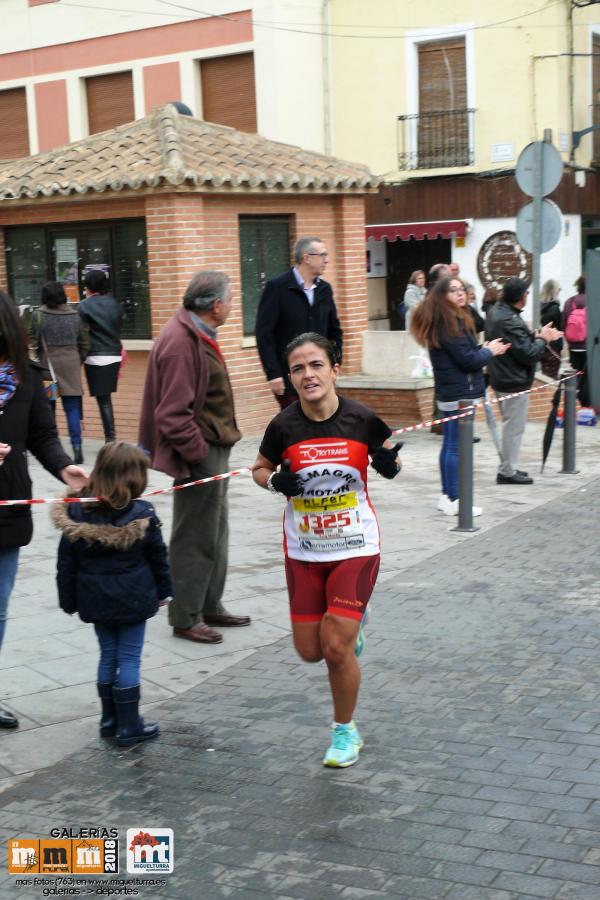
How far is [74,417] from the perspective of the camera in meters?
12.3

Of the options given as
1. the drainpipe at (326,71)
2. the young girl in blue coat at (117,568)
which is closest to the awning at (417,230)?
the drainpipe at (326,71)

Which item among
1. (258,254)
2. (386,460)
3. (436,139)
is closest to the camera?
(386,460)

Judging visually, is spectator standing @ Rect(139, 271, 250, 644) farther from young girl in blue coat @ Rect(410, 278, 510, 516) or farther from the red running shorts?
young girl in blue coat @ Rect(410, 278, 510, 516)

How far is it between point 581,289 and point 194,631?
1024 centimetres

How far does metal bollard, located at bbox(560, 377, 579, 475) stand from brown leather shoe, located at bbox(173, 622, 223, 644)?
560 centimetres

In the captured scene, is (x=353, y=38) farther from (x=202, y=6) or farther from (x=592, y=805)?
(x=592, y=805)

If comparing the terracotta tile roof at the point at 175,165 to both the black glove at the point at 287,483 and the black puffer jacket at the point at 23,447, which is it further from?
the black glove at the point at 287,483

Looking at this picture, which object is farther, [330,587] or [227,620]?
[227,620]

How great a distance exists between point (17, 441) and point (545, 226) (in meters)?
8.17

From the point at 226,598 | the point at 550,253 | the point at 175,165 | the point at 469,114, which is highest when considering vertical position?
the point at 469,114

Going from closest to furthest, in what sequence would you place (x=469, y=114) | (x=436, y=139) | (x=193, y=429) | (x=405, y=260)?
(x=193, y=429)
(x=469, y=114)
(x=436, y=139)
(x=405, y=260)

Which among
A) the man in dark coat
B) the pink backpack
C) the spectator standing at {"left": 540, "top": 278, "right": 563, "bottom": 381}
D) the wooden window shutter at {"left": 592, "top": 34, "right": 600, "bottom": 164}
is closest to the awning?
the wooden window shutter at {"left": 592, "top": 34, "right": 600, "bottom": 164}

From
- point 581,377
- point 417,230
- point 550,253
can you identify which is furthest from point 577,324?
point 417,230

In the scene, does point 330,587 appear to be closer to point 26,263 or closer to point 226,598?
point 226,598
